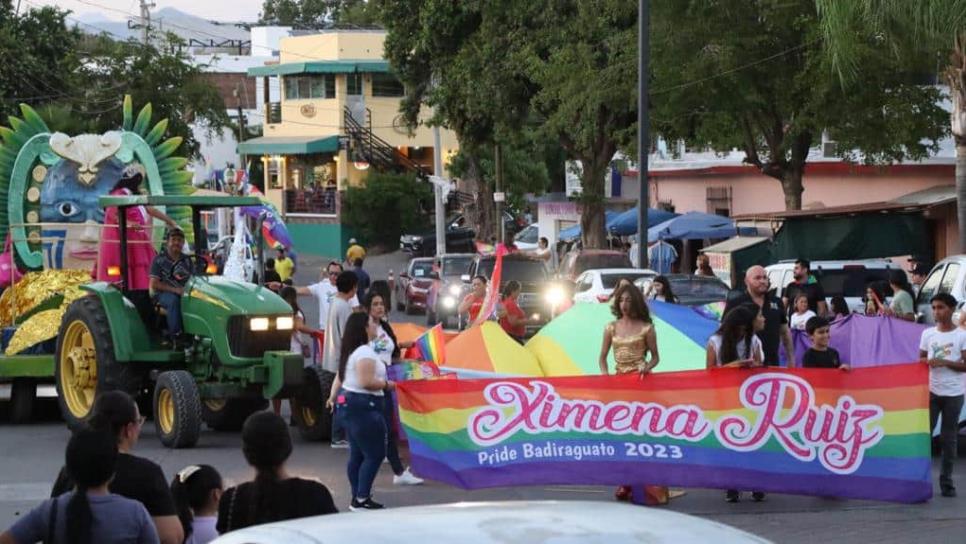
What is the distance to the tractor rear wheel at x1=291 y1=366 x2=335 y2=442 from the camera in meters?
16.3

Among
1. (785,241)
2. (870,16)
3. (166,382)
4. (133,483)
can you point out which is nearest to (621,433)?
(166,382)

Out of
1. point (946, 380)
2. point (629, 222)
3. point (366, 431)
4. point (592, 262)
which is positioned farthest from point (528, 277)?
point (366, 431)

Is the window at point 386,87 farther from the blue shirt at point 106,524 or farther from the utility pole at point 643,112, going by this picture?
the blue shirt at point 106,524

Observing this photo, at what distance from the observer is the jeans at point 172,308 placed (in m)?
16.6

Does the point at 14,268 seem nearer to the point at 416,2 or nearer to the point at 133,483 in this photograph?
the point at 133,483

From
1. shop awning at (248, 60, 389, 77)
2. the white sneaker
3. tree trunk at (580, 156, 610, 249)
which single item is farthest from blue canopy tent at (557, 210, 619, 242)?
the white sneaker

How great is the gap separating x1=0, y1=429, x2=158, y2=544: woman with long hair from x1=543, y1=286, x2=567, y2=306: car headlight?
23357 millimetres

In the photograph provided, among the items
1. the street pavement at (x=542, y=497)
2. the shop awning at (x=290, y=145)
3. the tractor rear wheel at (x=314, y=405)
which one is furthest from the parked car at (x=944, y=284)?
the shop awning at (x=290, y=145)

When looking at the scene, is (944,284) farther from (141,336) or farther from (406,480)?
(141,336)

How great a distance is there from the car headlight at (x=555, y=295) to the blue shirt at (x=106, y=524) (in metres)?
23.4

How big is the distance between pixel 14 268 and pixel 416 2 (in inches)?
1184

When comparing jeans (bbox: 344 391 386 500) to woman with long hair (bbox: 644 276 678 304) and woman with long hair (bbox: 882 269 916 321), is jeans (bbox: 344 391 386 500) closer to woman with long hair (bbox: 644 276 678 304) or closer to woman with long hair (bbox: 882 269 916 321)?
woman with long hair (bbox: 644 276 678 304)

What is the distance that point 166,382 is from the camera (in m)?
16.0

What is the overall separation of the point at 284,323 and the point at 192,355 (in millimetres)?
1080
